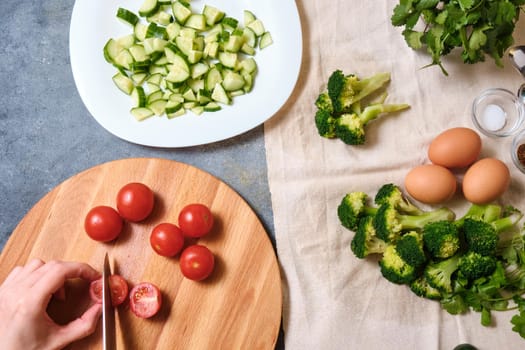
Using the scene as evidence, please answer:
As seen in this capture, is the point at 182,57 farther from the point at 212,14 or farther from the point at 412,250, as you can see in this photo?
the point at 412,250

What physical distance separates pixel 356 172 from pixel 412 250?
0.33m

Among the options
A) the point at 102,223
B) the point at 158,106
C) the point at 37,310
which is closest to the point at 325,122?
the point at 158,106

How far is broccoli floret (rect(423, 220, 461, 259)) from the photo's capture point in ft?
5.82

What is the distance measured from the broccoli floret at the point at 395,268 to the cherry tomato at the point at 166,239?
2.15 ft

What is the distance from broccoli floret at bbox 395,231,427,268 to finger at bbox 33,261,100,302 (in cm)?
97

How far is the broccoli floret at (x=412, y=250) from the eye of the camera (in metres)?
1.78


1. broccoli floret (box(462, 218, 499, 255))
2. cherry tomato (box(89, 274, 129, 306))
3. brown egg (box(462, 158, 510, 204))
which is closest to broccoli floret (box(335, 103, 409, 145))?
brown egg (box(462, 158, 510, 204))

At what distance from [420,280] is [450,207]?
27 centimetres

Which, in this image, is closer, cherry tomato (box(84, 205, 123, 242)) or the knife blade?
the knife blade

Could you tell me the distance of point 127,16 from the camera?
1952 mm

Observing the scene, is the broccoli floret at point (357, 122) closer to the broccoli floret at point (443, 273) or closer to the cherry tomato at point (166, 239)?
the broccoli floret at point (443, 273)

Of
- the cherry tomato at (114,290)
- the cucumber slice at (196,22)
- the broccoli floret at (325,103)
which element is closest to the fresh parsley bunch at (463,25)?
the broccoli floret at (325,103)

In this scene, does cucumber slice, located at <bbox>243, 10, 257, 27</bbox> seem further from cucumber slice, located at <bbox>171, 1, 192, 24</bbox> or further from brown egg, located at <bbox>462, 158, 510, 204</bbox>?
brown egg, located at <bbox>462, 158, 510, 204</bbox>

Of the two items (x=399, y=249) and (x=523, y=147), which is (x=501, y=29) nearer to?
(x=523, y=147)
